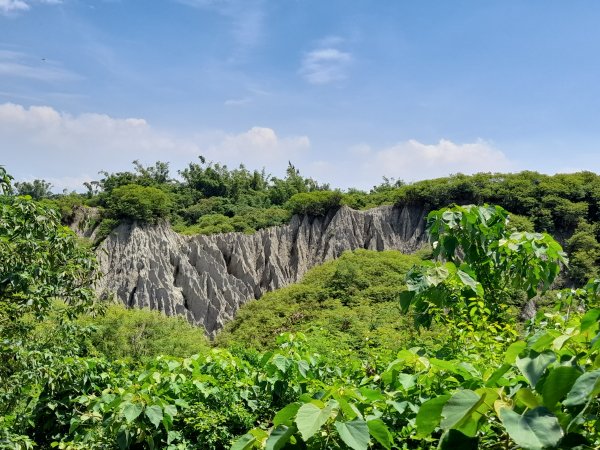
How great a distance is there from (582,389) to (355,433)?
0.66 metres

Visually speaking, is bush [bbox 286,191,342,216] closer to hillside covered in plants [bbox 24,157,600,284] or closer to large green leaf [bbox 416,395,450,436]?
hillside covered in plants [bbox 24,157,600,284]

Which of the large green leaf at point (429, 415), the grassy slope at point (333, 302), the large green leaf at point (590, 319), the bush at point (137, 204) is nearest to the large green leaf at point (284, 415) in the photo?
the large green leaf at point (429, 415)

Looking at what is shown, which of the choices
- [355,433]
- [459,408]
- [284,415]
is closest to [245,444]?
[284,415]

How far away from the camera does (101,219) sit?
33969mm

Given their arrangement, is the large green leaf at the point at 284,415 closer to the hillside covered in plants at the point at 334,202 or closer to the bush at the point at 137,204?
the hillside covered in plants at the point at 334,202

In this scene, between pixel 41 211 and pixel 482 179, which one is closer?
pixel 41 211

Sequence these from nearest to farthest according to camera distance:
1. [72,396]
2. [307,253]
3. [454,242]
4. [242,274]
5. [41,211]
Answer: [454,242] < [72,396] < [41,211] < [242,274] < [307,253]

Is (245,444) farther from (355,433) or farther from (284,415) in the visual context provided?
(355,433)

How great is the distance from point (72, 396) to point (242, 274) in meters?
28.0

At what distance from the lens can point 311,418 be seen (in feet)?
5.22

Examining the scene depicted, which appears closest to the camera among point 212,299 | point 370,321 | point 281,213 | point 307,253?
point 370,321

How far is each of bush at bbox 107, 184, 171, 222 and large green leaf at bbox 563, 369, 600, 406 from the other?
32.0 meters

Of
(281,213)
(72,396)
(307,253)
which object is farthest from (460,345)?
(281,213)

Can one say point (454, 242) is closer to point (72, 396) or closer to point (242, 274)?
point (72, 396)
